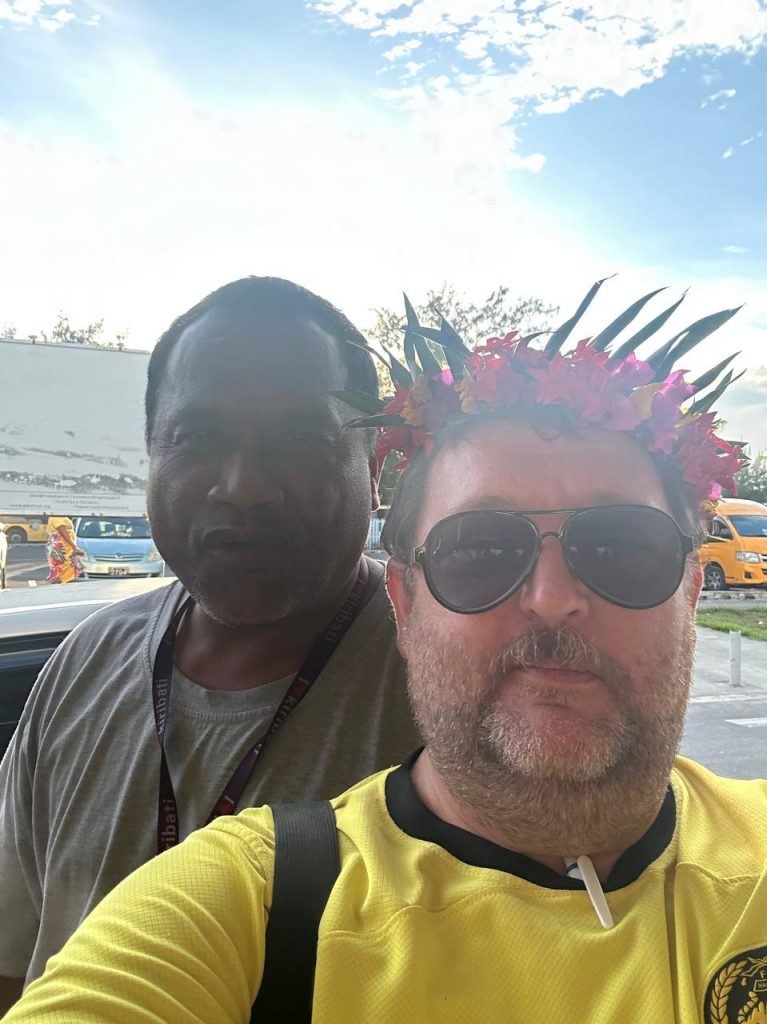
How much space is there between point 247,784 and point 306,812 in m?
0.23

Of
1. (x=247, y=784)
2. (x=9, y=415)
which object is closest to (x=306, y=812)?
(x=247, y=784)

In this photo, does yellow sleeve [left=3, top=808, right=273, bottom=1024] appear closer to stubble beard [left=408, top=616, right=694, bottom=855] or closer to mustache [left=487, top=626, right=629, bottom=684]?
stubble beard [left=408, top=616, right=694, bottom=855]

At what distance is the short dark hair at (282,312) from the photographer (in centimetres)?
179

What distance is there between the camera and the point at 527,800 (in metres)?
1.21

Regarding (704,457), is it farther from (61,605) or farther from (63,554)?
(63,554)

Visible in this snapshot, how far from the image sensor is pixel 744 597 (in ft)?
48.2

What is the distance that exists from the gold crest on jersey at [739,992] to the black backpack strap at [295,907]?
56 centimetres

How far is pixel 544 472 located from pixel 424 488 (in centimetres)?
28

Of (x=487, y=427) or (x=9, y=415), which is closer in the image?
(x=487, y=427)

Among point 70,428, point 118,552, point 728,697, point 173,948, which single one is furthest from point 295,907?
point 118,552

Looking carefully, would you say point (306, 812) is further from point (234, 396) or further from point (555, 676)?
point (234, 396)

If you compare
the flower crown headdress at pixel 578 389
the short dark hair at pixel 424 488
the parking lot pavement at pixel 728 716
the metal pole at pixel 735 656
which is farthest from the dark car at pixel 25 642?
the metal pole at pixel 735 656

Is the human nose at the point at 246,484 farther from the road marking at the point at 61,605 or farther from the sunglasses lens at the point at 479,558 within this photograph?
the road marking at the point at 61,605

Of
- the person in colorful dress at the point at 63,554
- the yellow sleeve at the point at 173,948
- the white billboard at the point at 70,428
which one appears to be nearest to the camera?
the yellow sleeve at the point at 173,948
